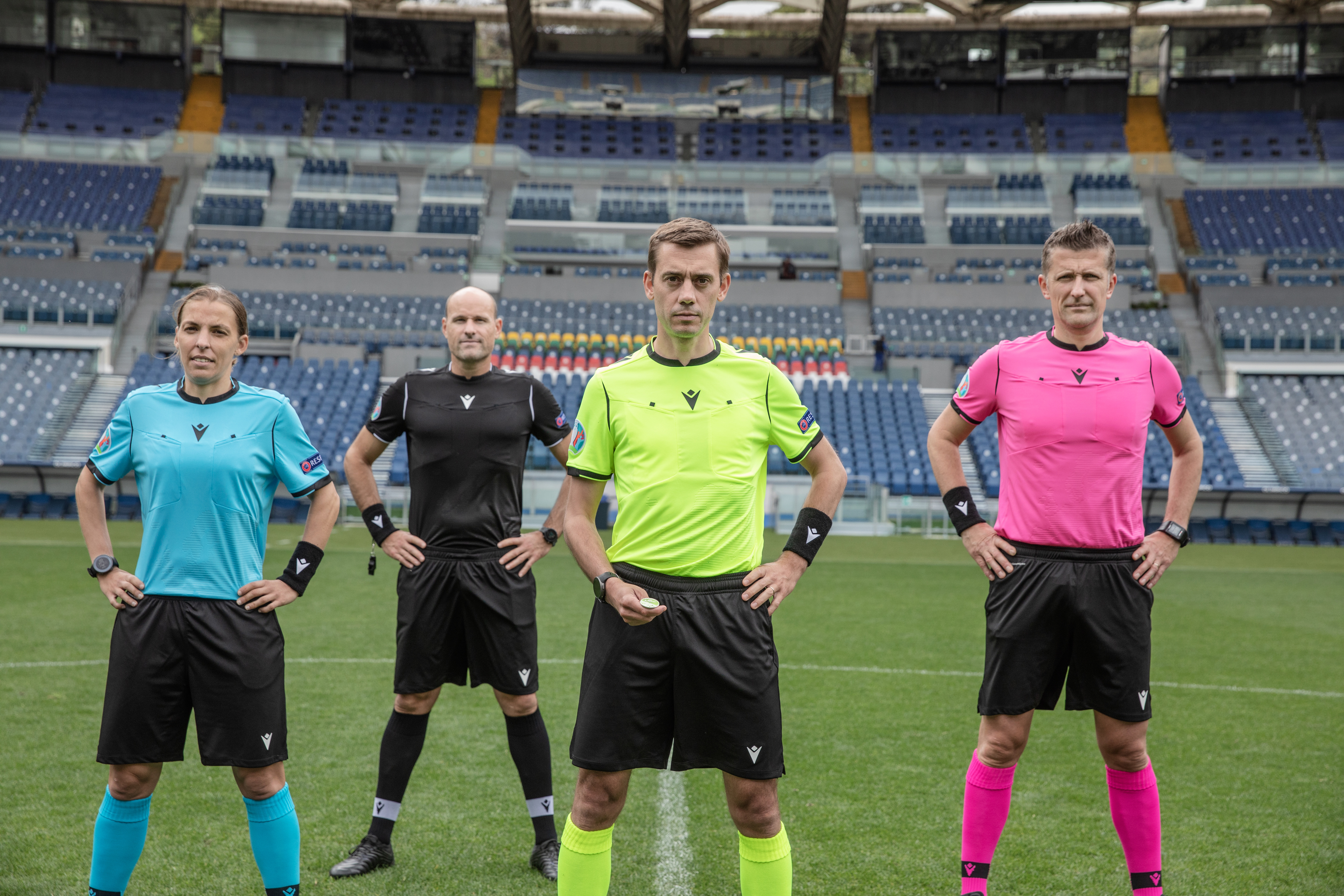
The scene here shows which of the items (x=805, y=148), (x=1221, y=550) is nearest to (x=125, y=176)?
(x=805, y=148)

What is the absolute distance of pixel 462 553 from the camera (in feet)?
13.9

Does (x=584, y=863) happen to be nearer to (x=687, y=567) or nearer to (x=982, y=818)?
(x=687, y=567)

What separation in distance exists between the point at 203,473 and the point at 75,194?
116ft

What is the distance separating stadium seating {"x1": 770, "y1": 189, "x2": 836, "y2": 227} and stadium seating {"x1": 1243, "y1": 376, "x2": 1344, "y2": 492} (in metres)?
13.7

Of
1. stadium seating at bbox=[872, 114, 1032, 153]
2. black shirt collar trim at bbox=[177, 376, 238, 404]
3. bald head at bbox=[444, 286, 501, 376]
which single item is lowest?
black shirt collar trim at bbox=[177, 376, 238, 404]

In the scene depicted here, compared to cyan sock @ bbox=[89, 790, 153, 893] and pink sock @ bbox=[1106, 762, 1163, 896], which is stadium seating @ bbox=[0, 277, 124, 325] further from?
pink sock @ bbox=[1106, 762, 1163, 896]

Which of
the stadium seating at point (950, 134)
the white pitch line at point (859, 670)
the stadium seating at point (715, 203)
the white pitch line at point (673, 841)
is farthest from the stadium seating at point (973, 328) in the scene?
the white pitch line at point (673, 841)

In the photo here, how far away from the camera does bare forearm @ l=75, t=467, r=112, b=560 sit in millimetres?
3455

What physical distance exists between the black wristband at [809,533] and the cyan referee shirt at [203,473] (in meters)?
1.51

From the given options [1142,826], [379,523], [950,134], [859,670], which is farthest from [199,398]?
[950,134]

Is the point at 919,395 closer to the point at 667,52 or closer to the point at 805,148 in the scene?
the point at 805,148

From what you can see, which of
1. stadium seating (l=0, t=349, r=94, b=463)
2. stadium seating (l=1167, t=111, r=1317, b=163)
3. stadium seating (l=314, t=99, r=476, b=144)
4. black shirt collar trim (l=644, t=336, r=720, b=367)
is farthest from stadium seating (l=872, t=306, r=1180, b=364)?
black shirt collar trim (l=644, t=336, r=720, b=367)

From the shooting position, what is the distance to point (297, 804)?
Answer: 484cm

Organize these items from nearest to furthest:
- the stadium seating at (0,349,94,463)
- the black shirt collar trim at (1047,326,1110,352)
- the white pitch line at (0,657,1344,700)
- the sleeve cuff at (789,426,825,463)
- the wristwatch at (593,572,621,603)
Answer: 1. the wristwatch at (593,572,621,603)
2. the sleeve cuff at (789,426,825,463)
3. the black shirt collar trim at (1047,326,1110,352)
4. the white pitch line at (0,657,1344,700)
5. the stadium seating at (0,349,94,463)
